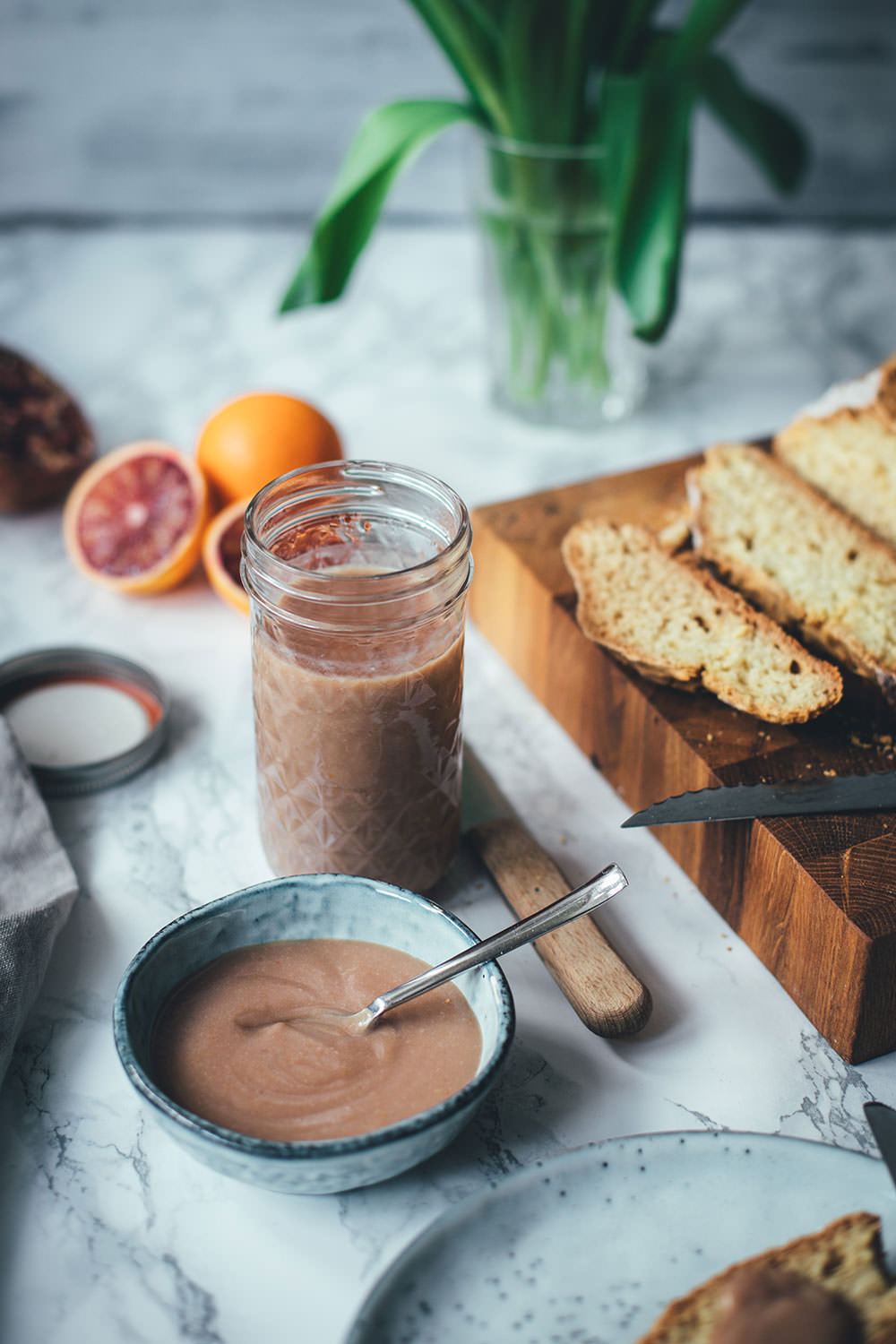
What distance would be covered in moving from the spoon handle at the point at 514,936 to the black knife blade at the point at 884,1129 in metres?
0.28

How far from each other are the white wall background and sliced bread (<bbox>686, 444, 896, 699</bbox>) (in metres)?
1.53

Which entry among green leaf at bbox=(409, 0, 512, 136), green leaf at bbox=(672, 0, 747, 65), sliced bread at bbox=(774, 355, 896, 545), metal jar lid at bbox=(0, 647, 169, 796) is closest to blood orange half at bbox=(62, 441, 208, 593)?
metal jar lid at bbox=(0, 647, 169, 796)

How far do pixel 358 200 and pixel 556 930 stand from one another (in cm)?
124

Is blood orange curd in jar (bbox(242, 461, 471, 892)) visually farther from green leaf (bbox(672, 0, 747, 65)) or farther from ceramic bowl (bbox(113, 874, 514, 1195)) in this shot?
green leaf (bbox(672, 0, 747, 65))

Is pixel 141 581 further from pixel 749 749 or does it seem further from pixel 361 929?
pixel 749 749

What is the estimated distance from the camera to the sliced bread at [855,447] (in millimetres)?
1743

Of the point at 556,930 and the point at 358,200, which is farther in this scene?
the point at 358,200

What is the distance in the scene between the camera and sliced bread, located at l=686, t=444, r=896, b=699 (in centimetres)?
148

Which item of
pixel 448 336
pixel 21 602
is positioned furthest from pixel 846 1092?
pixel 448 336

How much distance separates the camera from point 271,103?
2.84 metres

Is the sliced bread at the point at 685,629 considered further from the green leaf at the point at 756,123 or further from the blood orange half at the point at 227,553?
the green leaf at the point at 756,123

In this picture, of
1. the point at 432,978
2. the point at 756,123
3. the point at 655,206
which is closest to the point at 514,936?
the point at 432,978

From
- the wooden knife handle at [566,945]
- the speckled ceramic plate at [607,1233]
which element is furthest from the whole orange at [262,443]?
the speckled ceramic plate at [607,1233]

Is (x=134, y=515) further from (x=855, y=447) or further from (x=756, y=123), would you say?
(x=756, y=123)
